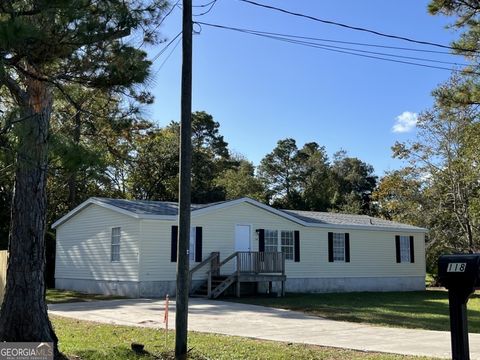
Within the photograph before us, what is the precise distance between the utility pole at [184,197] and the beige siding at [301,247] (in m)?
12.1

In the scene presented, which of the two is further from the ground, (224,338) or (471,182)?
(471,182)

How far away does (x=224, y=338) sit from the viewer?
10523 millimetres

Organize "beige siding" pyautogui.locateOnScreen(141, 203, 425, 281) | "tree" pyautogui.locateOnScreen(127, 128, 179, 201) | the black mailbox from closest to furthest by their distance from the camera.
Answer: the black mailbox
"beige siding" pyautogui.locateOnScreen(141, 203, 425, 281)
"tree" pyautogui.locateOnScreen(127, 128, 179, 201)

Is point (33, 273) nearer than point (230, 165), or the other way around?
point (33, 273)

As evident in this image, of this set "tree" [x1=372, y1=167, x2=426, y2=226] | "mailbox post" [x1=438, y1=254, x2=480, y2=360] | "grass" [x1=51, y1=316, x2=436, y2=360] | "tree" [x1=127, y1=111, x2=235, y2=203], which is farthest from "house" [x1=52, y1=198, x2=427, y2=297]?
"mailbox post" [x1=438, y1=254, x2=480, y2=360]

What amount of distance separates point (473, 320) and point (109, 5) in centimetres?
1185

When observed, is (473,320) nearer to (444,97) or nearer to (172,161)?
(444,97)

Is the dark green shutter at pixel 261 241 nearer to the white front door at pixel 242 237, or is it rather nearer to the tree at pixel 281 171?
the white front door at pixel 242 237

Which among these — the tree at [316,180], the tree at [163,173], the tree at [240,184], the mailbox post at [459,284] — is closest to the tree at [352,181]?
the tree at [316,180]

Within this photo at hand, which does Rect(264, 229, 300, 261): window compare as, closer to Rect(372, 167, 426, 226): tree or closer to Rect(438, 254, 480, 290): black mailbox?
Rect(372, 167, 426, 226): tree

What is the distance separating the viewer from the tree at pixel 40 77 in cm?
567

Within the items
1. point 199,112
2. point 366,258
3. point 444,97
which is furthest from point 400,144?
point 199,112

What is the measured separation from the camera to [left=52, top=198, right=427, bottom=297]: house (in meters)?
20.6

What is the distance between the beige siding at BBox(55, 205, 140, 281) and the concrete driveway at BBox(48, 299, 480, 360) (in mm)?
2674
